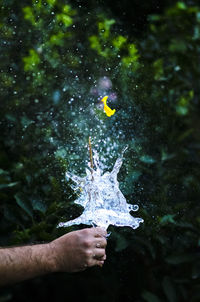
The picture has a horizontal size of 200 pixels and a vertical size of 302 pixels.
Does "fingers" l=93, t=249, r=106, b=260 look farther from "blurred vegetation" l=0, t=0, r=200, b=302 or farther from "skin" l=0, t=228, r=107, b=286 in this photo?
"blurred vegetation" l=0, t=0, r=200, b=302

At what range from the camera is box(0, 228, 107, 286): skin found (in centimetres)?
131

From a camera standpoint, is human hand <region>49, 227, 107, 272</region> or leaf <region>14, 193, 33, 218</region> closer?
human hand <region>49, 227, 107, 272</region>

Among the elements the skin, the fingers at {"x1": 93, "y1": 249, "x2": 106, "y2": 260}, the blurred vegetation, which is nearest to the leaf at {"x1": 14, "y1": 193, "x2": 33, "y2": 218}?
the blurred vegetation

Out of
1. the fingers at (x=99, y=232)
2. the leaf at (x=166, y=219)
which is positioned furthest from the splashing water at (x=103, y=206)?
the leaf at (x=166, y=219)

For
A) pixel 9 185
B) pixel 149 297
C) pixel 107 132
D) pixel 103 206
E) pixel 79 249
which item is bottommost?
pixel 149 297

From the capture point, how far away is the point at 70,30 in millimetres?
2396

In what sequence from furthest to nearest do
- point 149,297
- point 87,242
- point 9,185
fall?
1. point 9,185
2. point 149,297
3. point 87,242

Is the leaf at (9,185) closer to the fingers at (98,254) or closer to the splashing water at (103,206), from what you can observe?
the splashing water at (103,206)

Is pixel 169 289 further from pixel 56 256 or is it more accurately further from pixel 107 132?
pixel 107 132

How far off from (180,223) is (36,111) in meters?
1.00

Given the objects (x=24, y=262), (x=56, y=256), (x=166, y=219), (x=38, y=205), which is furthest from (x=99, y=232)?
(x=38, y=205)

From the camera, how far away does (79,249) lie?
1.31m

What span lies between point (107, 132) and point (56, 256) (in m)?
0.90

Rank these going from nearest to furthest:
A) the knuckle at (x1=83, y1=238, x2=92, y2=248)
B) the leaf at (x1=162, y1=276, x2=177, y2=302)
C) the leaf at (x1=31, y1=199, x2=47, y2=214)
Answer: the knuckle at (x1=83, y1=238, x2=92, y2=248) < the leaf at (x1=162, y1=276, x2=177, y2=302) < the leaf at (x1=31, y1=199, x2=47, y2=214)
